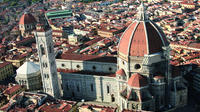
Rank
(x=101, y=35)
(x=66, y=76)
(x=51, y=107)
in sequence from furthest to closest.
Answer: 1. (x=101, y=35)
2. (x=66, y=76)
3. (x=51, y=107)

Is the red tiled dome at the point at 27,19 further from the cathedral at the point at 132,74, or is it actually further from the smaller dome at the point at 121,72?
the smaller dome at the point at 121,72

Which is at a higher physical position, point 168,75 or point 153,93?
point 168,75

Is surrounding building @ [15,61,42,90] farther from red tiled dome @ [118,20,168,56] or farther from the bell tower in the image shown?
red tiled dome @ [118,20,168,56]

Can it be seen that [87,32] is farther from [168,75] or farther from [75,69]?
[168,75]

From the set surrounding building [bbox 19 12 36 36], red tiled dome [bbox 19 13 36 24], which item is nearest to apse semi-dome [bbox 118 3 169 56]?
surrounding building [bbox 19 12 36 36]

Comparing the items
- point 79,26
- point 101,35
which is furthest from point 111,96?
point 79,26

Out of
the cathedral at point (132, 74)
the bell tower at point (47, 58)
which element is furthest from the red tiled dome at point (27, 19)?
the bell tower at point (47, 58)
